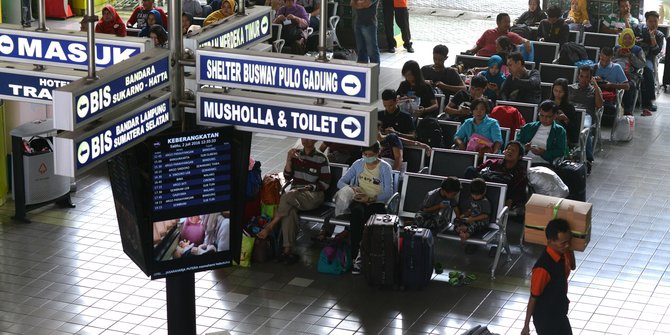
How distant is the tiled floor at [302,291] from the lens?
36.4ft

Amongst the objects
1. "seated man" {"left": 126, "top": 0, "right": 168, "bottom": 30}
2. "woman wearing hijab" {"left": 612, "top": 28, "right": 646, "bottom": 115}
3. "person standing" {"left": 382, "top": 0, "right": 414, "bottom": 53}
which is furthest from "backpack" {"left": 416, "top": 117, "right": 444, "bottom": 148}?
"person standing" {"left": 382, "top": 0, "right": 414, "bottom": 53}

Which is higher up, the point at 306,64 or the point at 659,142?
the point at 306,64

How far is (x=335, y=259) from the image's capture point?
1221 cm

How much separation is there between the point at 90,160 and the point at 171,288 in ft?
7.60

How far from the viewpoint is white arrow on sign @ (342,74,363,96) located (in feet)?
24.8

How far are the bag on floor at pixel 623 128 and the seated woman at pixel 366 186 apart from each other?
5818mm

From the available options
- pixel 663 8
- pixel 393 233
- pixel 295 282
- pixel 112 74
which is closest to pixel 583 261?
pixel 393 233

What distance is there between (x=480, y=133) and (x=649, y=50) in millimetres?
6953

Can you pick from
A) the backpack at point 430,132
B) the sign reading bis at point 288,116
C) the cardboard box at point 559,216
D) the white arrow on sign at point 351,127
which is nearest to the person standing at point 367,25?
the backpack at point 430,132

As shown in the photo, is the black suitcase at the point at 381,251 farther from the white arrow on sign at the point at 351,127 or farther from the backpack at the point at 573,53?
the backpack at the point at 573,53

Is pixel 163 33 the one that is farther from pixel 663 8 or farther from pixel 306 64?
pixel 663 8

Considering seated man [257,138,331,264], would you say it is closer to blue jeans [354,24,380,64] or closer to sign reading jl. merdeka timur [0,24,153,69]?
sign reading jl. merdeka timur [0,24,153,69]

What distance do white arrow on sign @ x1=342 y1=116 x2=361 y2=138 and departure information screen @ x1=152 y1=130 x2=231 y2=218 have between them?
1074 millimetres

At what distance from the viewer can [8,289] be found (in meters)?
11.9
